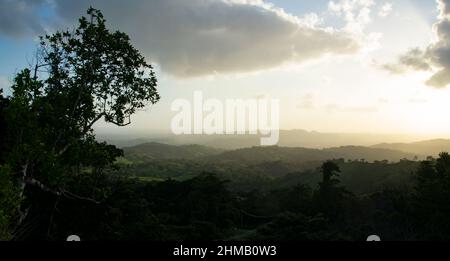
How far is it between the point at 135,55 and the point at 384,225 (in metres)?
37.3

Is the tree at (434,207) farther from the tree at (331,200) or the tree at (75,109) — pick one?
the tree at (75,109)

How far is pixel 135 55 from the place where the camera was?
20.9 meters

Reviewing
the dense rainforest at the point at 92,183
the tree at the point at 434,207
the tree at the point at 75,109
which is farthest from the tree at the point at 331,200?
the tree at the point at 75,109

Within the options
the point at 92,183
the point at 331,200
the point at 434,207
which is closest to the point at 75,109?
the point at 92,183

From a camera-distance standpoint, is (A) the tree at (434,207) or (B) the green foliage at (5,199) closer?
(B) the green foliage at (5,199)

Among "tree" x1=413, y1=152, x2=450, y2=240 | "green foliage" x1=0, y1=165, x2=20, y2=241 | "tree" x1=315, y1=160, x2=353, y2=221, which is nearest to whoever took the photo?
"green foliage" x1=0, y1=165, x2=20, y2=241

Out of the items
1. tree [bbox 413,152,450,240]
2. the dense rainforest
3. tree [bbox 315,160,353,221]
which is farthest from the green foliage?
tree [bbox 315,160,353,221]

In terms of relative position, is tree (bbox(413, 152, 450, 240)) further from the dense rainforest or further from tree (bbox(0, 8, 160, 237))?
tree (bbox(0, 8, 160, 237))

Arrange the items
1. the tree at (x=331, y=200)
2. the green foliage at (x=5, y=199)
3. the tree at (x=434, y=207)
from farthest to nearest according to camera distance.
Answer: the tree at (x=331, y=200), the tree at (x=434, y=207), the green foliage at (x=5, y=199)

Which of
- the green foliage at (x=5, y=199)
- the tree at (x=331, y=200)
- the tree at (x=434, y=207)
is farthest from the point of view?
the tree at (x=331, y=200)

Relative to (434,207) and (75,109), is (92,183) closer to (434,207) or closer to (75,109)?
(75,109)

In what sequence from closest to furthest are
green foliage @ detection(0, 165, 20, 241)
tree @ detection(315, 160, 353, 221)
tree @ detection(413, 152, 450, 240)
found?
green foliage @ detection(0, 165, 20, 241)
tree @ detection(413, 152, 450, 240)
tree @ detection(315, 160, 353, 221)

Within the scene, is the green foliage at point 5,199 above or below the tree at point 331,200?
above
